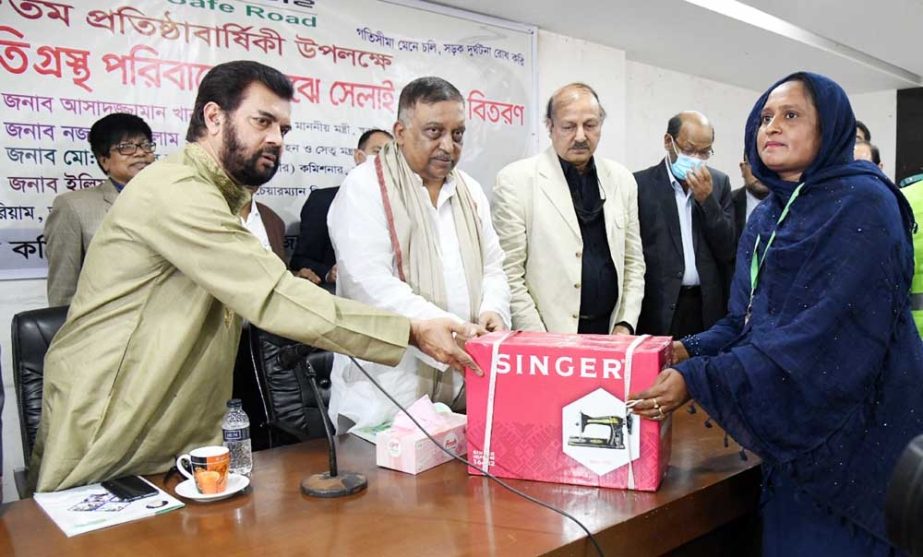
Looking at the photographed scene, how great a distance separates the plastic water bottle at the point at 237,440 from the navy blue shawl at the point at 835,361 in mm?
894

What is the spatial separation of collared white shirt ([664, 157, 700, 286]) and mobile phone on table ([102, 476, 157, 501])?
225cm

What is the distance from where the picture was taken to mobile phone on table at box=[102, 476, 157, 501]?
1411mm

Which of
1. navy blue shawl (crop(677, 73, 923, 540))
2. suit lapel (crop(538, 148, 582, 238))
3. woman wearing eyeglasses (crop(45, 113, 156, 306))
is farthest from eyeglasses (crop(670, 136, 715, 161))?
woman wearing eyeglasses (crop(45, 113, 156, 306))

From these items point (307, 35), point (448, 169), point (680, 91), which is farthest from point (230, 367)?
point (680, 91)

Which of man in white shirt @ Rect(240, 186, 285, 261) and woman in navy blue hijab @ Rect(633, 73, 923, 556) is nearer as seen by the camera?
woman in navy blue hijab @ Rect(633, 73, 923, 556)

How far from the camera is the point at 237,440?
1522 millimetres

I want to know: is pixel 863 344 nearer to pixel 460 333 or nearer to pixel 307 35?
pixel 460 333

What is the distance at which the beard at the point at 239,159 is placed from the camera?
5.43 ft

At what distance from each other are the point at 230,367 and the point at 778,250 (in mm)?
1200

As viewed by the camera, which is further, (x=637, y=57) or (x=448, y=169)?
(x=637, y=57)

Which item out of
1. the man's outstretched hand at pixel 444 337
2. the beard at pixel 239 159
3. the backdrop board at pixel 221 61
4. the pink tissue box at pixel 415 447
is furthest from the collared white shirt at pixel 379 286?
the backdrop board at pixel 221 61

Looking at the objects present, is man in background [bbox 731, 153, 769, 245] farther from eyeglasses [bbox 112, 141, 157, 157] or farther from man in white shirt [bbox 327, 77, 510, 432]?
eyeglasses [bbox 112, 141, 157, 157]

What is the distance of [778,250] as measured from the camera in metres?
1.43

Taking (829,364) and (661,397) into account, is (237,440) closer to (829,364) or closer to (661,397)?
(661,397)
